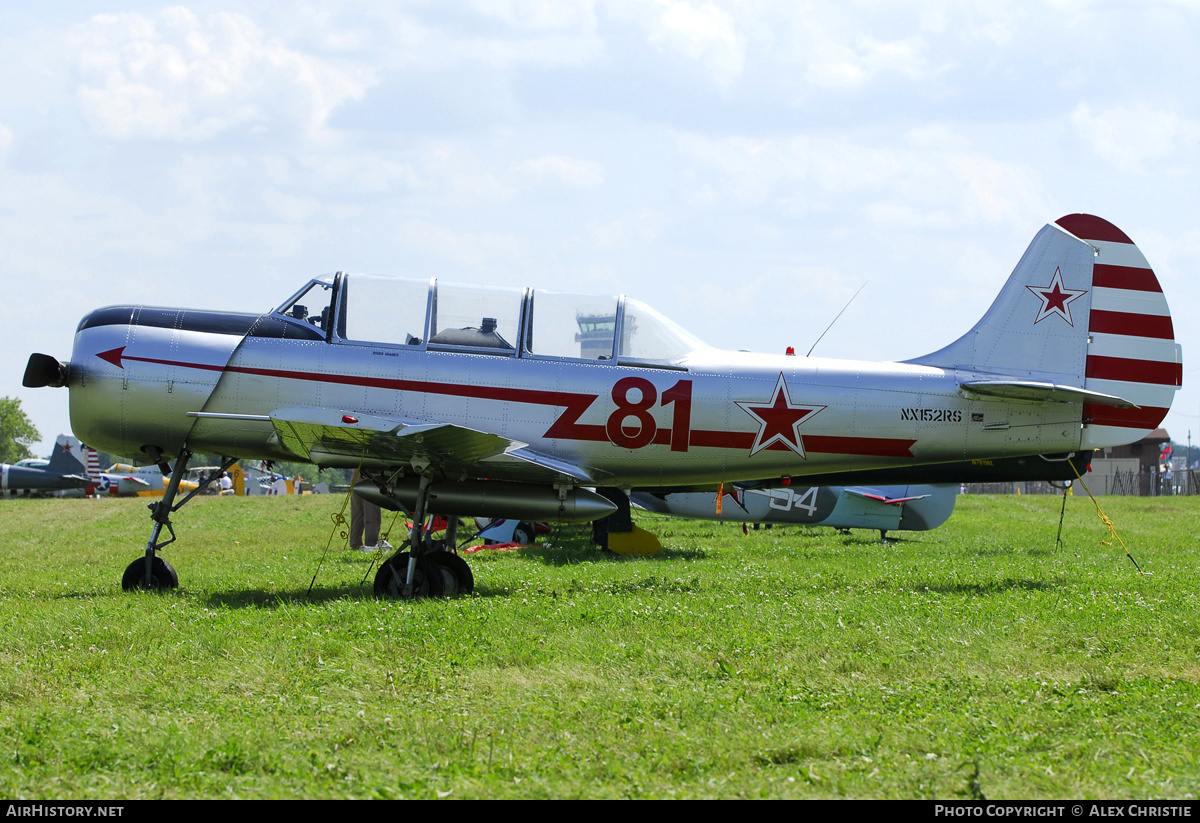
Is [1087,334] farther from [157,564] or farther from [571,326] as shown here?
[157,564]

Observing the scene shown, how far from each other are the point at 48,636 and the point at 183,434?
2.77 meters

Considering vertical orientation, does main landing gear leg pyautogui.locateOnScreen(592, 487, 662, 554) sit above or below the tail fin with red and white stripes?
below

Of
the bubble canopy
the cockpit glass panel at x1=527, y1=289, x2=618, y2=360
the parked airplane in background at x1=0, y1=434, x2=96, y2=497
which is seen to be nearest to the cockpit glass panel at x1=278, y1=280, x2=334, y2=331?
the bubble canopy

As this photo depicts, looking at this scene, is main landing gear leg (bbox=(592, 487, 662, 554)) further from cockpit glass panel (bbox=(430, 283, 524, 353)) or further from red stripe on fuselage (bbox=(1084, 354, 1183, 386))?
red stripe on fuselage (bbox=(1084, 354, 1183, 386))

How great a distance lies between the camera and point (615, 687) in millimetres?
5293

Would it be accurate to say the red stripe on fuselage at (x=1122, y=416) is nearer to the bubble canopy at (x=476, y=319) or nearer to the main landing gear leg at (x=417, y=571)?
the bubble canopy at (x=476, y=319)

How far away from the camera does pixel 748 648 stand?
→ 621cm

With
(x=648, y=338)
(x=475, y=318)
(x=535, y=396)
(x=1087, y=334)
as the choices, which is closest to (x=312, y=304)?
(x=475, y=318)

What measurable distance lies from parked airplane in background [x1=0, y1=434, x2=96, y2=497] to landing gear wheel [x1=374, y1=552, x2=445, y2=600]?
1684 inches

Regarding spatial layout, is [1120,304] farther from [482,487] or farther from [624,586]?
[482,487]

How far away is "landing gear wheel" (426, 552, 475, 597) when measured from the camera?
9.02 meters

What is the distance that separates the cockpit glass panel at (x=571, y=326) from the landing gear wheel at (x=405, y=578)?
2211mm

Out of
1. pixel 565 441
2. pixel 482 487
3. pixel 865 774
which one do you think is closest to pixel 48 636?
pixel 482 487
